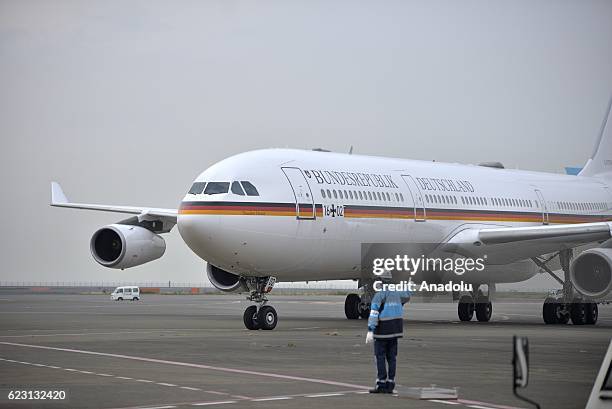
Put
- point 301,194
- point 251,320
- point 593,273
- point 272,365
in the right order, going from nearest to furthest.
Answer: point 272,365 → point 251,320 → point 301,194 → point 593,273

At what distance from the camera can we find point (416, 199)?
3200 centimetres

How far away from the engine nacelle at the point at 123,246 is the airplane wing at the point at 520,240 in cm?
977

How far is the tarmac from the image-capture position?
13.1 meters

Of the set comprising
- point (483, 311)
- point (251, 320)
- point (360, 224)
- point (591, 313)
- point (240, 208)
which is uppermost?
point (360, 224)

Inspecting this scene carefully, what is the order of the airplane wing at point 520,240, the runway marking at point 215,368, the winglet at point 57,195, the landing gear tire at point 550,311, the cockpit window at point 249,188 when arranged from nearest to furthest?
1. the runway marking at point 215,368
2. the cockpit window at point 249,188
3. the airplane wing at point 520,240
4. the landing gear tire at point 550,311
5. the winglet at point 57,195

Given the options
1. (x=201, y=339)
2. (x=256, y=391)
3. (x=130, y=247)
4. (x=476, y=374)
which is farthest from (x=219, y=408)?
(x=130, y=247)

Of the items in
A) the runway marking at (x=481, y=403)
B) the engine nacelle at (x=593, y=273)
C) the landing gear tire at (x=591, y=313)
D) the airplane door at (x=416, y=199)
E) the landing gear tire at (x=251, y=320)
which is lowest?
the runway marking at (x=481, y=403)

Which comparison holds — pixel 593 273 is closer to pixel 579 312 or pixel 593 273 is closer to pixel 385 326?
pixel 579 312

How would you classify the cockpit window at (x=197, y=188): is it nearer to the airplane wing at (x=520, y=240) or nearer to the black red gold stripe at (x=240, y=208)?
the black red gold stripe at (x=240, y=208)

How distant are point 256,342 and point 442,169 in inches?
567

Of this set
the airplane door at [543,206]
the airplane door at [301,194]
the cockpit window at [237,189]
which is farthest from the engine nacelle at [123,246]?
the airplane door at [543,206]

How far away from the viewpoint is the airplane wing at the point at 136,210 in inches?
1378

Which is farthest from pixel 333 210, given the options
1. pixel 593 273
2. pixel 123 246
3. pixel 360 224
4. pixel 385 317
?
pixel 385 317

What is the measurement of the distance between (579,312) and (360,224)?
8.77m
